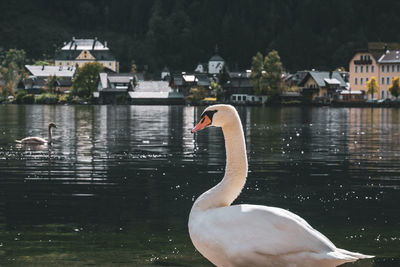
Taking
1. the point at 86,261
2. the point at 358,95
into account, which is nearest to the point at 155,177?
the point at 86,261

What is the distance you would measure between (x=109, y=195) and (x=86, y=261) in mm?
8369

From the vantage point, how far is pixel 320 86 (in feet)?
599

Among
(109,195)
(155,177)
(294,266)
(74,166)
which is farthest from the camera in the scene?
(74,166)

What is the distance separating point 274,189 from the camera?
24484 millimetres

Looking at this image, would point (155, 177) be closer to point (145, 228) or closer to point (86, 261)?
point (145, 228)

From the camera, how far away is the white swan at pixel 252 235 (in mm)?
10758

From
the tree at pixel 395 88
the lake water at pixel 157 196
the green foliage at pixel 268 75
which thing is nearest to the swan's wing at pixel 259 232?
the lake water at pixel 157 196

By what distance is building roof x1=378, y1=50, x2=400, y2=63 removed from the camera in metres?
174

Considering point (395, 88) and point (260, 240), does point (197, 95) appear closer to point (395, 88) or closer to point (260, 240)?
point (395, 88)

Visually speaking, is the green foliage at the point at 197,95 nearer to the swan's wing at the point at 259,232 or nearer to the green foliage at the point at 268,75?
the green foliage at the point at 268,75

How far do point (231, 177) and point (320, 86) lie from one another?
172799mm

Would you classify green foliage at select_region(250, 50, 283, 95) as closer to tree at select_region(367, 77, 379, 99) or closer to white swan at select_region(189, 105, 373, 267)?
tree at select_region(367, 77, 379, 99)

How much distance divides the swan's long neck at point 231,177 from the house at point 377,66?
545ft

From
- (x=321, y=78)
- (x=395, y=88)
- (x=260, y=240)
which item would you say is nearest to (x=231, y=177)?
(x=260, y=240)
